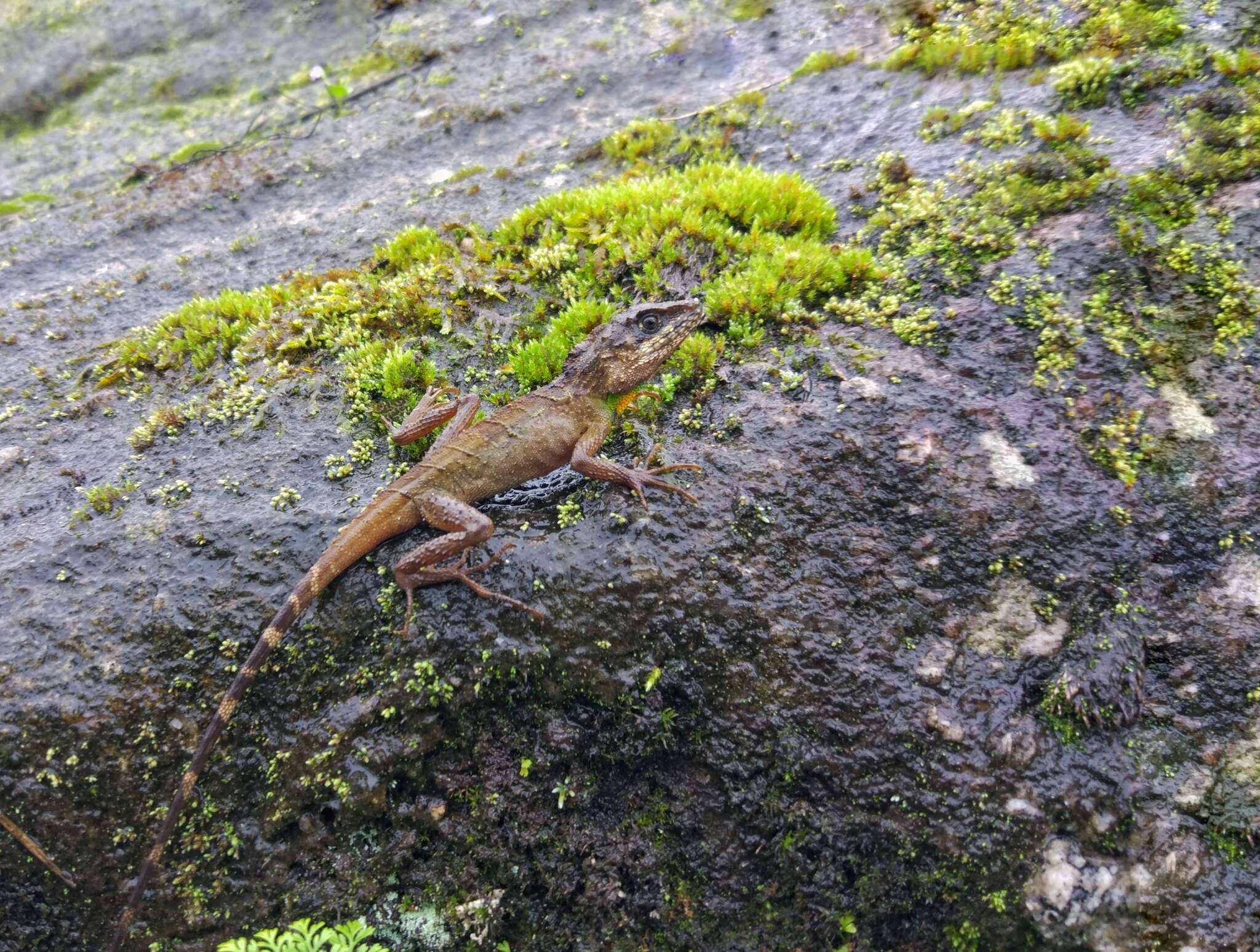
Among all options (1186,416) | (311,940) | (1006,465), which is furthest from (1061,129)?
(311,940)

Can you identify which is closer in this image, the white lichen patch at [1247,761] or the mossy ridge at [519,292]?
the white lichen patch at [1247,761]

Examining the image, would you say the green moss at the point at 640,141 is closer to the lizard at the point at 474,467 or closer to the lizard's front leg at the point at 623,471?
the lizard at the point at 474,467

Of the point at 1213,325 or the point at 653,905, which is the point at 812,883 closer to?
the point at 653,905

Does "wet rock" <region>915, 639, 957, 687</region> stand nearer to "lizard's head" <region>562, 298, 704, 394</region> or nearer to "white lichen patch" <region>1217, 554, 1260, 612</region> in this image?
"white lichen patch" <region>1217, 554, 1260, 612</region>

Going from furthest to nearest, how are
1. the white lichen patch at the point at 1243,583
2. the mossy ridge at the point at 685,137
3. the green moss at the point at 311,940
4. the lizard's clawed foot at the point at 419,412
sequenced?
the mossy ridge at the point at 685,137 < the lizard's clawed foot at the point at 419,412 < the white lichen patch at the point at 1243,583 < the green moss at the point at 311,940

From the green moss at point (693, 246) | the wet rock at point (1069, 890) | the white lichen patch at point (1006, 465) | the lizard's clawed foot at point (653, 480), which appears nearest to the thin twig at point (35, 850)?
the lizard's clawed foot at point (653, 480)

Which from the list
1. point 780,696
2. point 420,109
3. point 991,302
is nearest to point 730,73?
point 420,109

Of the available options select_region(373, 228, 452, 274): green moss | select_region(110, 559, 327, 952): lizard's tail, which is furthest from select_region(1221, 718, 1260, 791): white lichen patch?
select_region(373, 228, 452, 274): green moss
